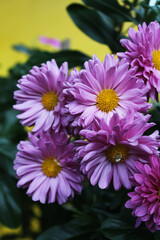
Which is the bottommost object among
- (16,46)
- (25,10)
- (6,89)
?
(6,89)

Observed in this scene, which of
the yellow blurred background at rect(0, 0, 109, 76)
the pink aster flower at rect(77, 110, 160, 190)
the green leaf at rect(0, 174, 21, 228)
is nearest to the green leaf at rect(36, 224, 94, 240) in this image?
the green leaf at rect(0, 174, 21, 228)

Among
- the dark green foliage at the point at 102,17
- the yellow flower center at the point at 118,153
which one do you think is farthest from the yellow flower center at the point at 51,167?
the dark green foliage at the point at 102,17

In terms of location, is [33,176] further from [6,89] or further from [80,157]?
[6,89]

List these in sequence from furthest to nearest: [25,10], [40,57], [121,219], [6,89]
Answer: [25,10] → [6,89] → [40,57] → [121,219]

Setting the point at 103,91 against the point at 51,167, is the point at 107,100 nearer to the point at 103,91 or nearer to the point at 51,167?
the point at 103,91

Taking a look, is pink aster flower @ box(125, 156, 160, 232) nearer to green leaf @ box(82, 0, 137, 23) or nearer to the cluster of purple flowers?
the cluster of purple flowers

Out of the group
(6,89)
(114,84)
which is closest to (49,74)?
(114,84)

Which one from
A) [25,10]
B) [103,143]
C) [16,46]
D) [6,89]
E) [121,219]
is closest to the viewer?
[103,143]

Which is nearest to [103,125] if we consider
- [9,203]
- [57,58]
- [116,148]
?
[116,148]
